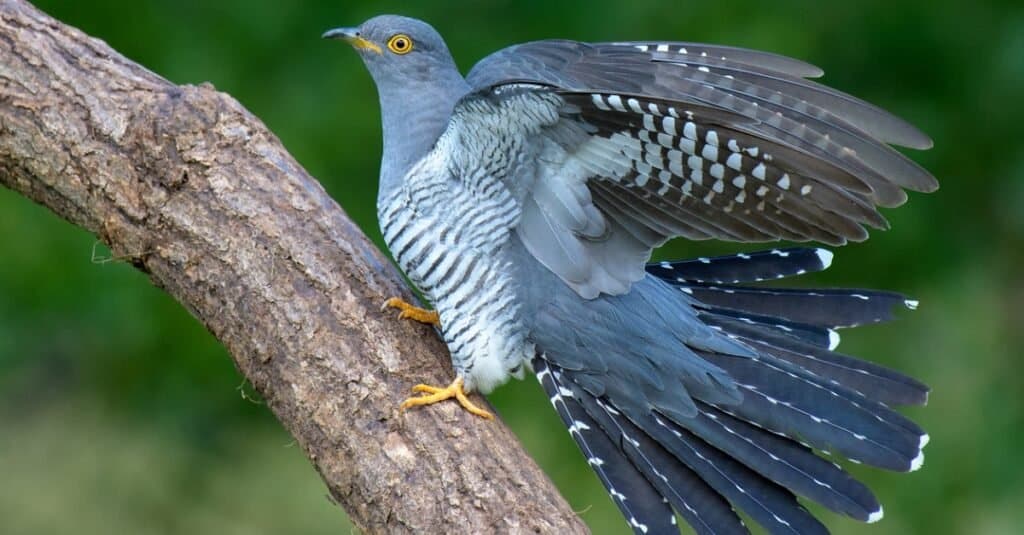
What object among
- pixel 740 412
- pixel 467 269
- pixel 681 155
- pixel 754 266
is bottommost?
pixel 467 269

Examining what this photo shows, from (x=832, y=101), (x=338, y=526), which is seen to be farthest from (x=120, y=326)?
(x=832, y=101)

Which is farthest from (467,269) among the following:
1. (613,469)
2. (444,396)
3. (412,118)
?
(613,469)

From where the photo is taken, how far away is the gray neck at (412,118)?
3592 millimetres

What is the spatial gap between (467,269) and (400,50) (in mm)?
813

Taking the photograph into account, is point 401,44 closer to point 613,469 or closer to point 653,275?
point 653,275

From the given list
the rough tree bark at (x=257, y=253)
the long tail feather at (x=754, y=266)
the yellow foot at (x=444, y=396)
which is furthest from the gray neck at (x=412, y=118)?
the long tail feather at (x=754, y=266)

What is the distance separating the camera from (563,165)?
326cm

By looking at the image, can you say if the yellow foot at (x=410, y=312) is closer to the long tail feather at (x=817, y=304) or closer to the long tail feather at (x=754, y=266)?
the long tail feather at (x=754, y=266)

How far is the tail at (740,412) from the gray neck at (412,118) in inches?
26.2

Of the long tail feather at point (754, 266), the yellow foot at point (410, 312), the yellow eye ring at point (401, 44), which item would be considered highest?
the long tail feather at point (754, 266)

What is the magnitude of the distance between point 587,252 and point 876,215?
2.68ft

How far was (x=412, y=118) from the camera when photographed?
12.2ft

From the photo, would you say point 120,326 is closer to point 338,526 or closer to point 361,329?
point 338,526

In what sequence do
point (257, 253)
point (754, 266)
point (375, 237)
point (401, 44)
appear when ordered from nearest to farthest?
point (257, 253), point (754, 266), point (401, 44), point (375, 237)
